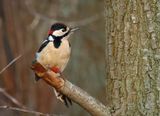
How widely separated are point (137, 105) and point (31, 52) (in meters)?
3.70

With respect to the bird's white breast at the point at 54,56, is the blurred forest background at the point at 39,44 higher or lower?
lower

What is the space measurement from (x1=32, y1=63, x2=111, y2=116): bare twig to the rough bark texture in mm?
123

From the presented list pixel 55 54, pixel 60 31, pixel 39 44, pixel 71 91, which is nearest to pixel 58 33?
pixel 60 31

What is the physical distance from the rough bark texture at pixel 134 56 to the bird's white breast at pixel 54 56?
25cm

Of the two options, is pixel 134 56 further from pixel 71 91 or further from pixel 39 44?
pixel 39 44

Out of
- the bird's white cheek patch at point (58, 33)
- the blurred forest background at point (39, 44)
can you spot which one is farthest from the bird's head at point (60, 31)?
the blurred forest background at point (39, 44)

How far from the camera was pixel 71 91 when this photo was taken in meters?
2.56

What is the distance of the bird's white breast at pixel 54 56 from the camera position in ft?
8.46

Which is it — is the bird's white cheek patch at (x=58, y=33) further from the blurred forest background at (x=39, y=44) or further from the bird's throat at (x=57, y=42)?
the blurred forest background at (x=39, y=44)

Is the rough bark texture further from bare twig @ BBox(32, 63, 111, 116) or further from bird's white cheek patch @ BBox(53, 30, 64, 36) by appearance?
bird's white cheek patch @ BBox(53, 30, 64, 36)

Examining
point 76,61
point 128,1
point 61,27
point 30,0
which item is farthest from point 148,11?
point 76,61

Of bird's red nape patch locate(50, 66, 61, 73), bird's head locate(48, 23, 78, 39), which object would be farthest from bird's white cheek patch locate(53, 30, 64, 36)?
bird's red nape patch locate(50, 66, 61, 73)

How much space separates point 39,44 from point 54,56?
380 cm

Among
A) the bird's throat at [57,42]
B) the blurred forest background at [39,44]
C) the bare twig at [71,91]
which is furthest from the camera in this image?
the blurred forest background at [39,44]
